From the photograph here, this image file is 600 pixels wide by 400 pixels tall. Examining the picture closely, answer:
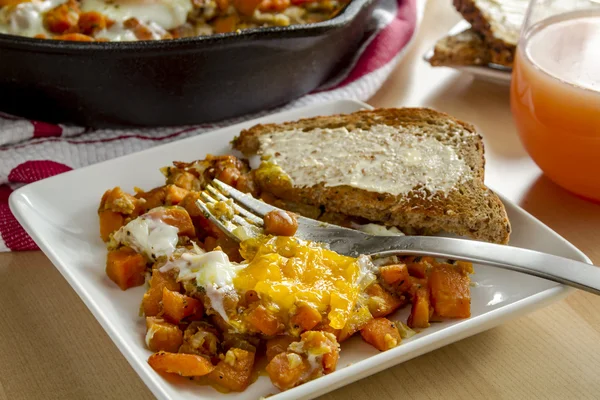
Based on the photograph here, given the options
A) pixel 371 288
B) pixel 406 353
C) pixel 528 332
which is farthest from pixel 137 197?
pixel 528 332

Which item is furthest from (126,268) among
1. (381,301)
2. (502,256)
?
(502,256)

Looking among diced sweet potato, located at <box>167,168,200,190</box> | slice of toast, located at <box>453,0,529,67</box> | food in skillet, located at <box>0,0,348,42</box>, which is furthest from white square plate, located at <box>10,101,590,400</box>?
slice of toast, located at <box>453,0,529,67</box>

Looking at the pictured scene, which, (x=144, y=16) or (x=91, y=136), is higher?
(x=144, y=16)

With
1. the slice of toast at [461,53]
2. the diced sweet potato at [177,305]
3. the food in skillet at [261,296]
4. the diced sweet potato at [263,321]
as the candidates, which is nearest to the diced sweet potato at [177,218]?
the food in skillet at [261,296]

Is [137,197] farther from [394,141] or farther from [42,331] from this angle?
[394,141]

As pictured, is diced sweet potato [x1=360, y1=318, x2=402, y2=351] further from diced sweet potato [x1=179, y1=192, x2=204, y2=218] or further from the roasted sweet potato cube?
diced sweet potato [x1=179, y1=192, x2=204, y2=218]

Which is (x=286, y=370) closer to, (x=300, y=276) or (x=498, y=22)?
(x=300, y=276)

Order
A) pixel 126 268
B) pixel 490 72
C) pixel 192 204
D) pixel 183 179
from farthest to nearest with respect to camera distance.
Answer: pixel 490 72 → pixel 183 179 → pixel 192 204 → pixel 126 268

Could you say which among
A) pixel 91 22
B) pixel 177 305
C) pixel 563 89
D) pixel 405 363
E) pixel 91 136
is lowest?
pixel 405 363
